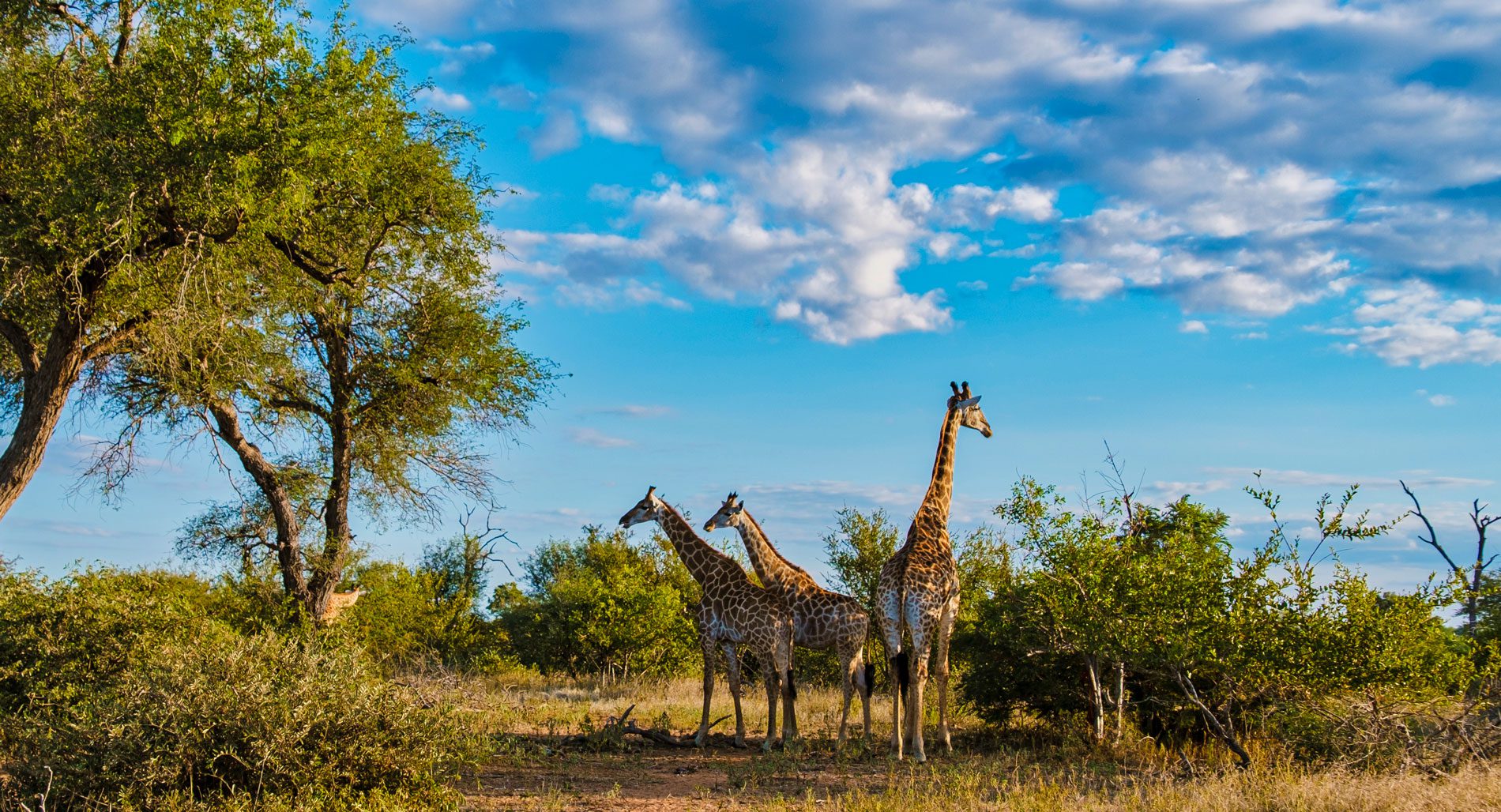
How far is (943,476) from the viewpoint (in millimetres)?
15773

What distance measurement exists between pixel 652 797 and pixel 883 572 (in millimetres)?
4612

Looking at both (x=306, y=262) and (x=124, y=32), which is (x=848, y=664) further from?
(x=124, y=32)

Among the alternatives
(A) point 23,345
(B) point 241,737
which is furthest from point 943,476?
(A) point 23,345

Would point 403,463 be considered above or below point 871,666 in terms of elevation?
above

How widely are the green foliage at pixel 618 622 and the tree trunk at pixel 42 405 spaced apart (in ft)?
40.7

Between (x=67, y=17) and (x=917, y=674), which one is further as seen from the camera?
(x=67, y=17)

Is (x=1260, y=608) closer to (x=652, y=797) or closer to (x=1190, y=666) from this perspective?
(x=1190, y=666)

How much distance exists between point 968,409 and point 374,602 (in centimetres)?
1625

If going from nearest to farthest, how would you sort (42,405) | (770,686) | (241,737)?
(241,737), (770,686), (42,405)

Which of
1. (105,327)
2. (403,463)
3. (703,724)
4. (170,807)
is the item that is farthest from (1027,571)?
(105,327)

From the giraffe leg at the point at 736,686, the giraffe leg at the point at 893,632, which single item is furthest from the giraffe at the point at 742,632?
the giraffe leg at the point at 893,632

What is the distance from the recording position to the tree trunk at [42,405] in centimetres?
1571

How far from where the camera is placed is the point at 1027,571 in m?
13.2

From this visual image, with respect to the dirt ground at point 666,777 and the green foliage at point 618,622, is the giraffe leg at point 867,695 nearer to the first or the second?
the dirt ground at point 666,777
